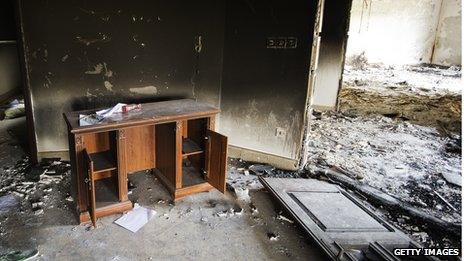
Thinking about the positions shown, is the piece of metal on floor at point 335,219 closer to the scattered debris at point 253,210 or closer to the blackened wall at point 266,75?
the scattered debris at point 253,210

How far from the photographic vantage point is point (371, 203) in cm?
329

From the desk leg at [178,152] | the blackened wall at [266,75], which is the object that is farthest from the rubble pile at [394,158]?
the desk leg at [178,152]

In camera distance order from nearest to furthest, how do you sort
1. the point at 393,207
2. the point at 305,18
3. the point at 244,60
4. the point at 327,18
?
the point at 393,207 < the point at 305,18 < the point at 244,60 < the point at 327,18

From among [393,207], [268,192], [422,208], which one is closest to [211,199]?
[268,192]

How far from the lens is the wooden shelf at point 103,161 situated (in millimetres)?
2809

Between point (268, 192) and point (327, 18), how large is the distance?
3.81m

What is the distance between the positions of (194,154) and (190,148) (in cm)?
16

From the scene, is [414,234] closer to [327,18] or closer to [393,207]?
[393,207]

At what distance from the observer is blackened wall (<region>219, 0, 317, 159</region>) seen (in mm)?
3480

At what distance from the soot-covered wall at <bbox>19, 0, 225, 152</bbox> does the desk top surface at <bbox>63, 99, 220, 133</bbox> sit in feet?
1.87

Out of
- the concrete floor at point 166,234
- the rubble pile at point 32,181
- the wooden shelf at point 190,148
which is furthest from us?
the wooden shelf at point 190,148

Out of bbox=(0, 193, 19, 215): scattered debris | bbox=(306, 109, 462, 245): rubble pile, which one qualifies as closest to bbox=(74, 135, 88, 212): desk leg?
bbox=(0, 193, 19, 215): scattered debris

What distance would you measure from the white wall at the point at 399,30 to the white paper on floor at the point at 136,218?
1178cm

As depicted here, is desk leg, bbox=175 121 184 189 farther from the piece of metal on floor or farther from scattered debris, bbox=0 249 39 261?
scattered debris, bbox=0 249 39 261
